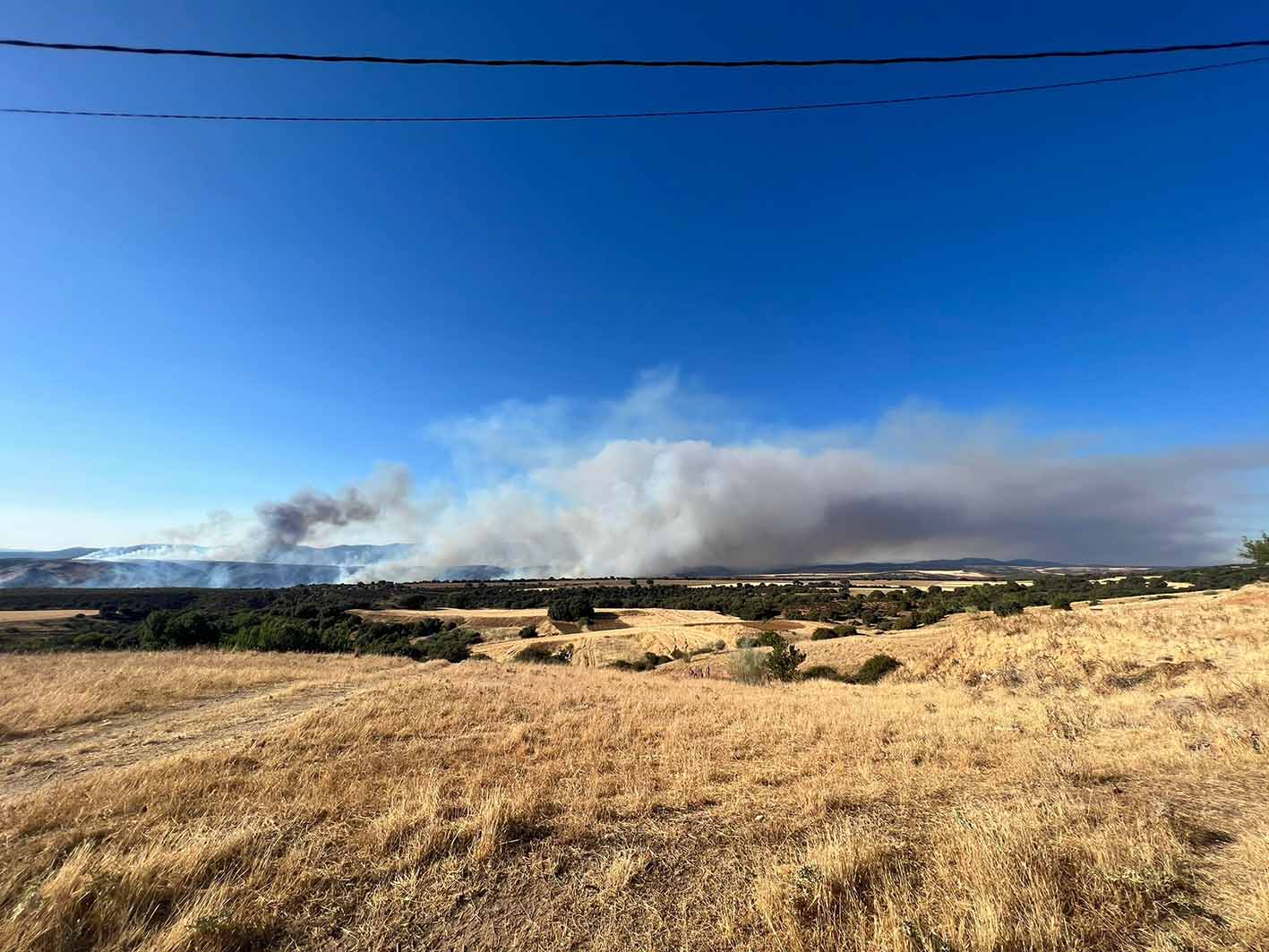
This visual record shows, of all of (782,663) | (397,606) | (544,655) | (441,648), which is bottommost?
(397,606)

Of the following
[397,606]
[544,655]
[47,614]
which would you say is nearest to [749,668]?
[544,655]

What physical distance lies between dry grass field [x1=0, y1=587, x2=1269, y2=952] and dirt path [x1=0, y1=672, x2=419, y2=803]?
0.22 metres

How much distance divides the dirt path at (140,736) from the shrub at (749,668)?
19.9m

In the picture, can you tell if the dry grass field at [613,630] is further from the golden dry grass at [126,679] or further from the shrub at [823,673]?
the golden dry grass at [126,679]

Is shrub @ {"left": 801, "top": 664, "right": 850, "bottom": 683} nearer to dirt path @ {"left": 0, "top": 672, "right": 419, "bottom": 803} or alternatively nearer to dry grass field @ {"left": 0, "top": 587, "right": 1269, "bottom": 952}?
dry grass field @ {"left": 0, "top": 587, "right": 1269, "bottom": 952}

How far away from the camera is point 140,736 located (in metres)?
12.0

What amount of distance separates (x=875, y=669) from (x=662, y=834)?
27795 mm

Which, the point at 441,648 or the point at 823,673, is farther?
the point at 441,648

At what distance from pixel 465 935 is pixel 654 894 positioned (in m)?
1.77

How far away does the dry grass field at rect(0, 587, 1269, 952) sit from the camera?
4.37 metres

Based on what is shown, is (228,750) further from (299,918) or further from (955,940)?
(955,940)

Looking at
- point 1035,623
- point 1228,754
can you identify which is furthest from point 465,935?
point 1035,623

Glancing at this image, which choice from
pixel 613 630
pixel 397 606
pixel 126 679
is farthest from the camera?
pixel 397 606

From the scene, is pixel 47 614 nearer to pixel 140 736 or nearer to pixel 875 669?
pixel 140 736
